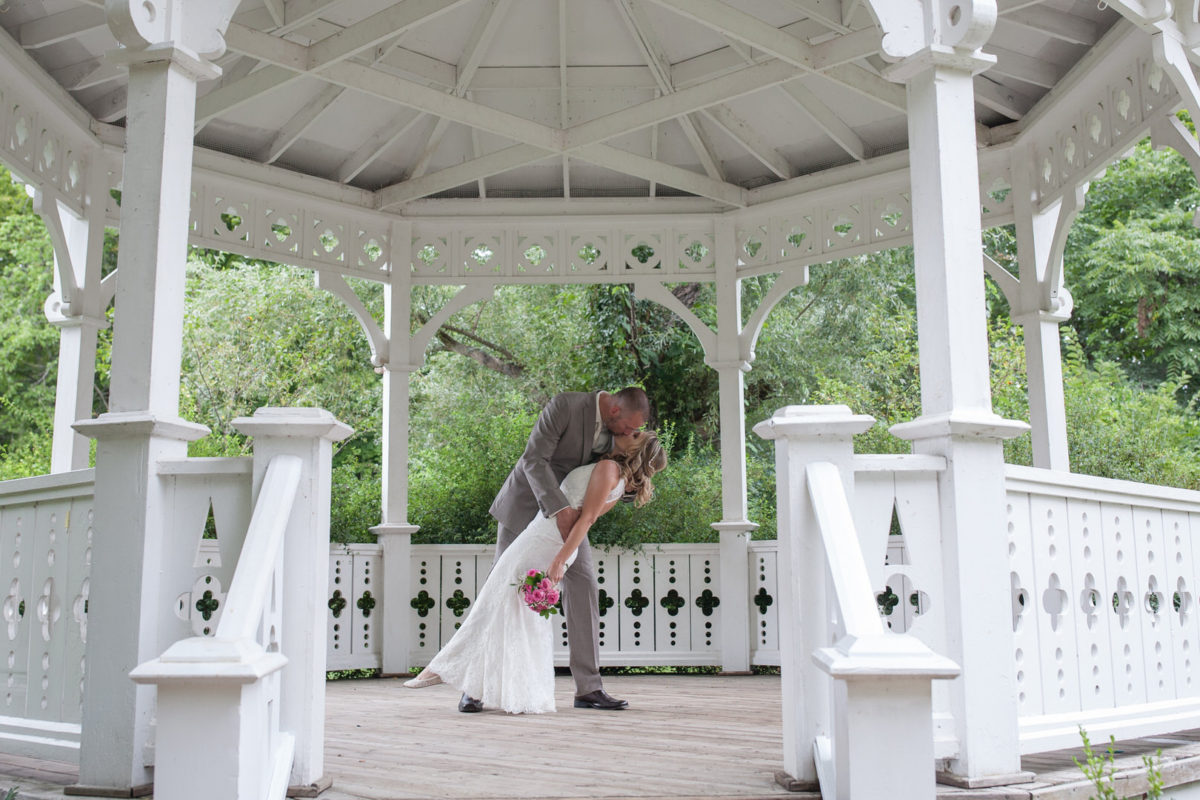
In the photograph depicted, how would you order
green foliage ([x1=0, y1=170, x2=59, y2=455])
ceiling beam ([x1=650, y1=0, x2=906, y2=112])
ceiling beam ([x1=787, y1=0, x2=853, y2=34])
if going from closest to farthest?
1. ceiling beam ([x1=650, y1=0, x2=906, y2=112])
2. ceiling beam ([x1=787, y1=0, x2=853, y2=34])
3. green foliage ([x1=0, y1=170, x2=59, y2=455])

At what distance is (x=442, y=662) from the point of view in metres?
5.33

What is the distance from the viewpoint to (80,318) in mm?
6375

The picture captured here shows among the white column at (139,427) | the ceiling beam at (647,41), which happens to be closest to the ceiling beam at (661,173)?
the ceiling beam at (647,41)

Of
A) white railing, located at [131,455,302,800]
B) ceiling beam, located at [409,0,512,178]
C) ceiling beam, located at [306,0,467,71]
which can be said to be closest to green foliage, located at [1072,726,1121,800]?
white railing, located at [131,455,302,800]

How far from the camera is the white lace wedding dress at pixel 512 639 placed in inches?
206

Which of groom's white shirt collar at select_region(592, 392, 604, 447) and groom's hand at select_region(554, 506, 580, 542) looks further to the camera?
groom's white shirt collar at select_region(592, 392, 604, 447)

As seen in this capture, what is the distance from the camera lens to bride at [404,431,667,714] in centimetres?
523

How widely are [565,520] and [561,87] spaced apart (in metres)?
2.96

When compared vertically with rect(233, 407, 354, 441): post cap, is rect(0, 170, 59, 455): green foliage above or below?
above

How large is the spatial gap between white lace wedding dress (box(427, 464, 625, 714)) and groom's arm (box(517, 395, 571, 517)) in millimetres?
131

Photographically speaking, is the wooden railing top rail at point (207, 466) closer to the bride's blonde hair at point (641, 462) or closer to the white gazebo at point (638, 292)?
the white gazebo at point (638, 292)

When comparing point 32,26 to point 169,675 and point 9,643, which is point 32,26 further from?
point 169,675

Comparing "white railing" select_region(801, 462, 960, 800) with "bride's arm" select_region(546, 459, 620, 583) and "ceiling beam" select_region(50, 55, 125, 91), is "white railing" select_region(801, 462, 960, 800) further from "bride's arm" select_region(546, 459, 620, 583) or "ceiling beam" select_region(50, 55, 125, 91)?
"ceiling beam" select_region(50, 55, 125, 91)

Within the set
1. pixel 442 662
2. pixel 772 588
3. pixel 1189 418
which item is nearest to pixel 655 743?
pixel 442 662
